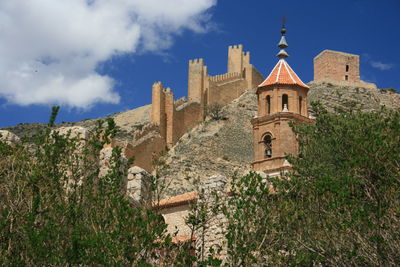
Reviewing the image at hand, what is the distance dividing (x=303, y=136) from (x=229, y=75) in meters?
35.8

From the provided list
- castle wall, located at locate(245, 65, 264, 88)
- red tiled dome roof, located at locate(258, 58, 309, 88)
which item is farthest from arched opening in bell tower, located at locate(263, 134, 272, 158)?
castle wall, located at locate(245, 65, 264, 88)

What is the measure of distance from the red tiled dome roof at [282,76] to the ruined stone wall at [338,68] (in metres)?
31.3

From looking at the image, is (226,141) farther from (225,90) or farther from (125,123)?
(125,123)

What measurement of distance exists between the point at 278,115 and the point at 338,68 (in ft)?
112

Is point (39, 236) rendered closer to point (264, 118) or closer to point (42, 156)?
point (42, 156)

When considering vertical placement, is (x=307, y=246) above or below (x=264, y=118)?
below

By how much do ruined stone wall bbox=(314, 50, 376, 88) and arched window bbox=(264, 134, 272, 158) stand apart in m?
33.1

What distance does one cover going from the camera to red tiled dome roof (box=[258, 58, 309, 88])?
1104 inches

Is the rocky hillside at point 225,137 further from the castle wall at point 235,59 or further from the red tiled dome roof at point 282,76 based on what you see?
the red tiled dome roof at point 282,76

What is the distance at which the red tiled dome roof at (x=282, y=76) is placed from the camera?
28.0 meters

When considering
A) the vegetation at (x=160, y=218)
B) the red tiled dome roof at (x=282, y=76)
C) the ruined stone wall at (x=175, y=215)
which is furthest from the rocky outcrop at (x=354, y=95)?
the vegetation at (x=160, y=218)

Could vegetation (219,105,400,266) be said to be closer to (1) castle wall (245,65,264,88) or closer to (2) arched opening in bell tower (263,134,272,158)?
(2) arched opening in bell tower (263,134,272,158)

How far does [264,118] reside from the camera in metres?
27.6

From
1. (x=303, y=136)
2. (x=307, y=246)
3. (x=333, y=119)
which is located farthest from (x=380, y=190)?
(x=303, y=136)
